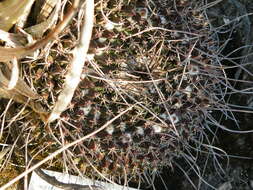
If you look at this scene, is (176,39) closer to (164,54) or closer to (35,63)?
(164,54)

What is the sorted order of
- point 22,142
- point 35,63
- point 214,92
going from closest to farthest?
point 35,63 < point 22,142 < point 214,92

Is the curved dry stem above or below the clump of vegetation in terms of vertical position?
above

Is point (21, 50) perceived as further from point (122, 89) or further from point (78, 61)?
point (122, 89)

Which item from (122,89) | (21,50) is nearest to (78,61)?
(21,50)

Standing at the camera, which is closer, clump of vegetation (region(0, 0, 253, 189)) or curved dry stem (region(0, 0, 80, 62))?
curved dry stem (region(0, 0, 80, 62))

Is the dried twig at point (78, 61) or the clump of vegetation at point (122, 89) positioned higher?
the dried twig at point (78, 61)

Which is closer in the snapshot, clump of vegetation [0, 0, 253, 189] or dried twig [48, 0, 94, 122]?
dried twig [48, 0, 94, 122]

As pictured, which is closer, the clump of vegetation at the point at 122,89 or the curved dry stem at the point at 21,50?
the curved dry stem at the point at 21,50

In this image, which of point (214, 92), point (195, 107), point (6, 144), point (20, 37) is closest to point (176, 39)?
point (195, 107)
